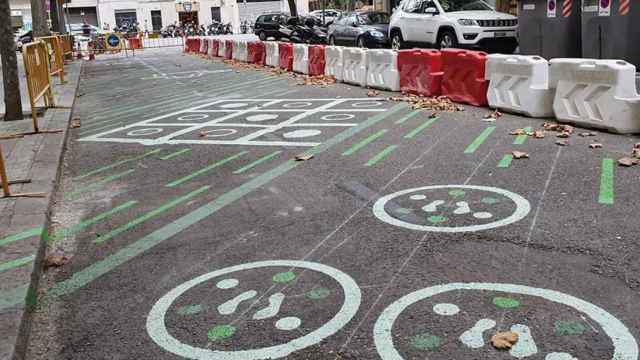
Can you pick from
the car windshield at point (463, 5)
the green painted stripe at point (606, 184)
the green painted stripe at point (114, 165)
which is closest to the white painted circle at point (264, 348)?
the green painted stripe at point (606, 184)

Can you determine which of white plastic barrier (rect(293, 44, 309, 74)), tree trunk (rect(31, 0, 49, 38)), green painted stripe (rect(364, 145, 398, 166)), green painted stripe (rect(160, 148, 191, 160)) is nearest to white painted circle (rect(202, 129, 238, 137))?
green painted stripe (rect(160, 148, 191, 160))

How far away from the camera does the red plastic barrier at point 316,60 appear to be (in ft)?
53.0

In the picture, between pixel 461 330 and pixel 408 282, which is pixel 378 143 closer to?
pixel 408 282

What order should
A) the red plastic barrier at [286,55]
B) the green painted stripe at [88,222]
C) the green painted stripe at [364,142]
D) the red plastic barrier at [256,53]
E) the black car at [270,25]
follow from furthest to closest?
the black car at [270,25] → the red plastic barrier at [256,53] → the red plastic barrier at [286,55] → the green painted stripe at [364,142] → the green painted stripe at [88,222]

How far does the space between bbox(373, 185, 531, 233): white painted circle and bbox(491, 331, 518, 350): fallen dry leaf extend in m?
1.51

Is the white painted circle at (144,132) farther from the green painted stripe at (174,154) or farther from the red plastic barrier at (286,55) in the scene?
the red plastic barrier at (286,55)

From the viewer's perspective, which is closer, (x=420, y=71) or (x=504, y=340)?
(x=504, y=340)

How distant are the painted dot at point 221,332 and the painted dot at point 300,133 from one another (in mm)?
5331

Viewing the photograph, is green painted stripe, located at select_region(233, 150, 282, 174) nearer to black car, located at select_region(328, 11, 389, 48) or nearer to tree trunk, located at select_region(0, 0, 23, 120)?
tree trunk, located at select_region(0, 0, 23, 120)

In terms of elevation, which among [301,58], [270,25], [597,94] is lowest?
[597,94]

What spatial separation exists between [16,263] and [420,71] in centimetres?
842

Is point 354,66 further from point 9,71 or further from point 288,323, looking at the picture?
point 288,323

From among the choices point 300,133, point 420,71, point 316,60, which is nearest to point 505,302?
point 300,133

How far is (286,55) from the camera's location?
19062mm
